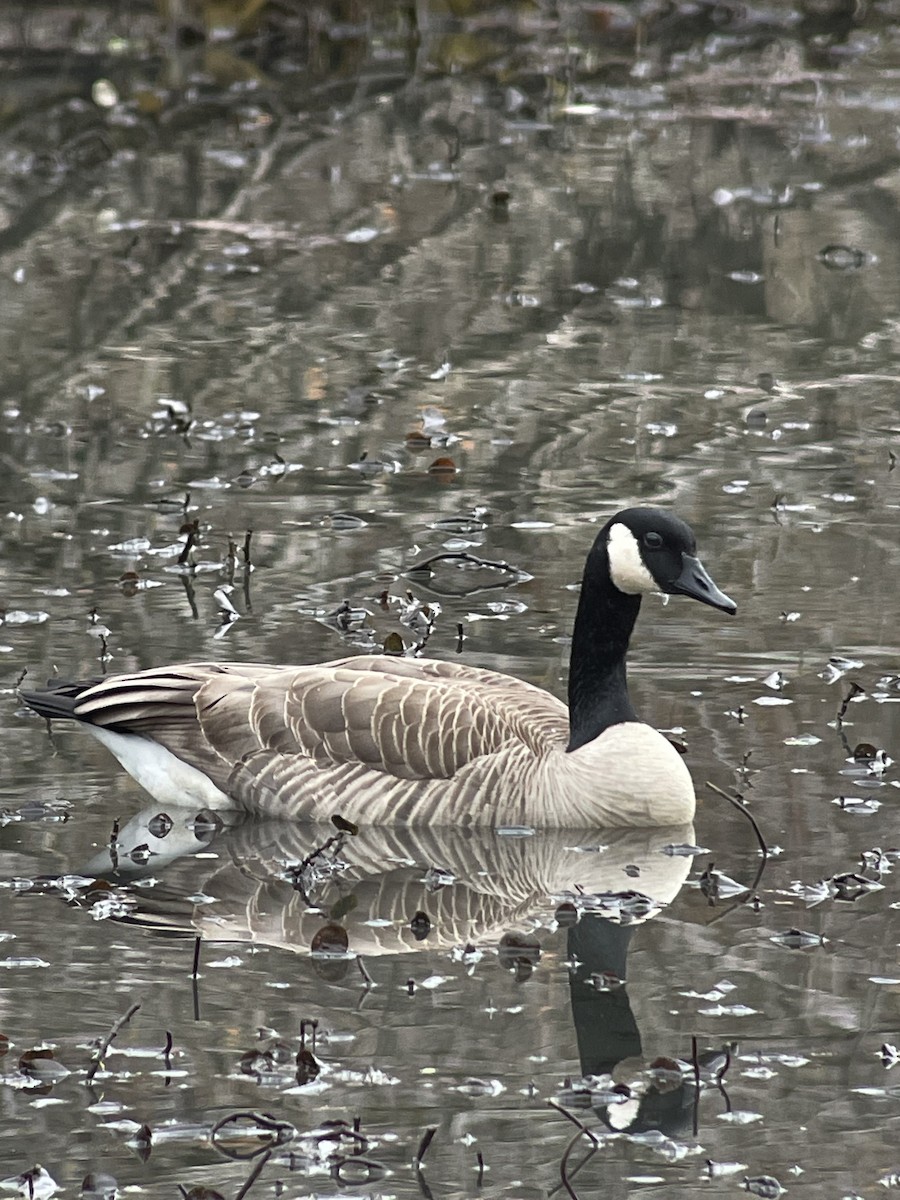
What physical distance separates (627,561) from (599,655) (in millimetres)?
384

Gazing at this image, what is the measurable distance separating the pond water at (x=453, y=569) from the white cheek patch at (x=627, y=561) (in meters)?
0.81

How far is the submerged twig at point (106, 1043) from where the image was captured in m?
6.99

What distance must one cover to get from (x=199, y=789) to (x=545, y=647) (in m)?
2.06

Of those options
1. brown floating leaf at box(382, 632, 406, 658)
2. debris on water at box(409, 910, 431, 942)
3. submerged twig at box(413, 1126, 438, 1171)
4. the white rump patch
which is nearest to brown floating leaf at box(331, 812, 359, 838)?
the white rump patch

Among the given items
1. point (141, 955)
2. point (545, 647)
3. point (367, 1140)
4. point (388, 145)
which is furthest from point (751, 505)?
point (388, 145)

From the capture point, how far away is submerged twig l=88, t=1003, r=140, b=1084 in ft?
22.9

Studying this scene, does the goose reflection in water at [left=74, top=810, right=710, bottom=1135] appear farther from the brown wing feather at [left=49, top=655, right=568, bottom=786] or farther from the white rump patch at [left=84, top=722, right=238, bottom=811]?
the brown wing feather at [left=49, top=655, right=568, bottom=786]

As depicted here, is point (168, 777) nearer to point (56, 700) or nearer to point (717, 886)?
point (56, 700)

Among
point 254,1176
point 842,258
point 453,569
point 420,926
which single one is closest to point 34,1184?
point 254,1176

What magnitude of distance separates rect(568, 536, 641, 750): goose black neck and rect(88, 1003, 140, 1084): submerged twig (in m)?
2.69

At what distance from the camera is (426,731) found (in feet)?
30.7

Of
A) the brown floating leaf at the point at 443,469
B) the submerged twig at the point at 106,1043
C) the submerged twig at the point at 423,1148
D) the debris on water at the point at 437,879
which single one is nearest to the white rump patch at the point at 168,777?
the debris on water at the point at 437,879

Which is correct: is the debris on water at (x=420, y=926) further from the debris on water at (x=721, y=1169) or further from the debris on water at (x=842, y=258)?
the debris on water at (x=842, y=258)

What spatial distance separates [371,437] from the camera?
14.4 m
